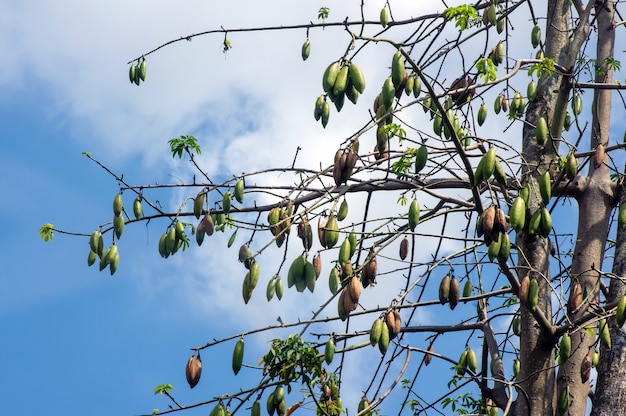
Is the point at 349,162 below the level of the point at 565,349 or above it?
above

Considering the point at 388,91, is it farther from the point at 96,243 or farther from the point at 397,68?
the point at 96,243

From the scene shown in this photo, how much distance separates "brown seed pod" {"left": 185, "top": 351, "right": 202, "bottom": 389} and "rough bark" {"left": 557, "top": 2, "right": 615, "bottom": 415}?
6.75ft

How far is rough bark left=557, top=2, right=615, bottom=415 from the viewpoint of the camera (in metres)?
5.18

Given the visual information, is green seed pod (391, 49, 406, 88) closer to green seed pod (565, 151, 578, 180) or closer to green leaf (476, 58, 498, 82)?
green leaf (476, 58, 498, 82)

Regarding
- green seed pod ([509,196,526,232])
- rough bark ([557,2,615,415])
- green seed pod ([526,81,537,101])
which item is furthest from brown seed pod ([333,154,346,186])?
green seed pod ([526,81,537,101])

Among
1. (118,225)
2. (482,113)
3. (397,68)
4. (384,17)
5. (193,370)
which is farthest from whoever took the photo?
(482,113)

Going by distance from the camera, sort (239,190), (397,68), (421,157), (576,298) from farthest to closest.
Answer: (239,190)
(576,298)
(421,157)
(397,68)

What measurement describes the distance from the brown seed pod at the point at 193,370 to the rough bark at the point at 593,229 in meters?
2.06

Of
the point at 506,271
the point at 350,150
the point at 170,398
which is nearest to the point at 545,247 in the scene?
the point at 506,271

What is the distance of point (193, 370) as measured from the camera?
4.50 metres

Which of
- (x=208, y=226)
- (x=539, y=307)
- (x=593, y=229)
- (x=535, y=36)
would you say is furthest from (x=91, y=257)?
(x=535, y=36)

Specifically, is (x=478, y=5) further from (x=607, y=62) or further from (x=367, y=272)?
(x=367, y=272)

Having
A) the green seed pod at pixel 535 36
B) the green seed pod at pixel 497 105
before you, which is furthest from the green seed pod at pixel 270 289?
the green seed pod at pixel 535 36

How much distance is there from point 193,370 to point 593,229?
8.52 feet
